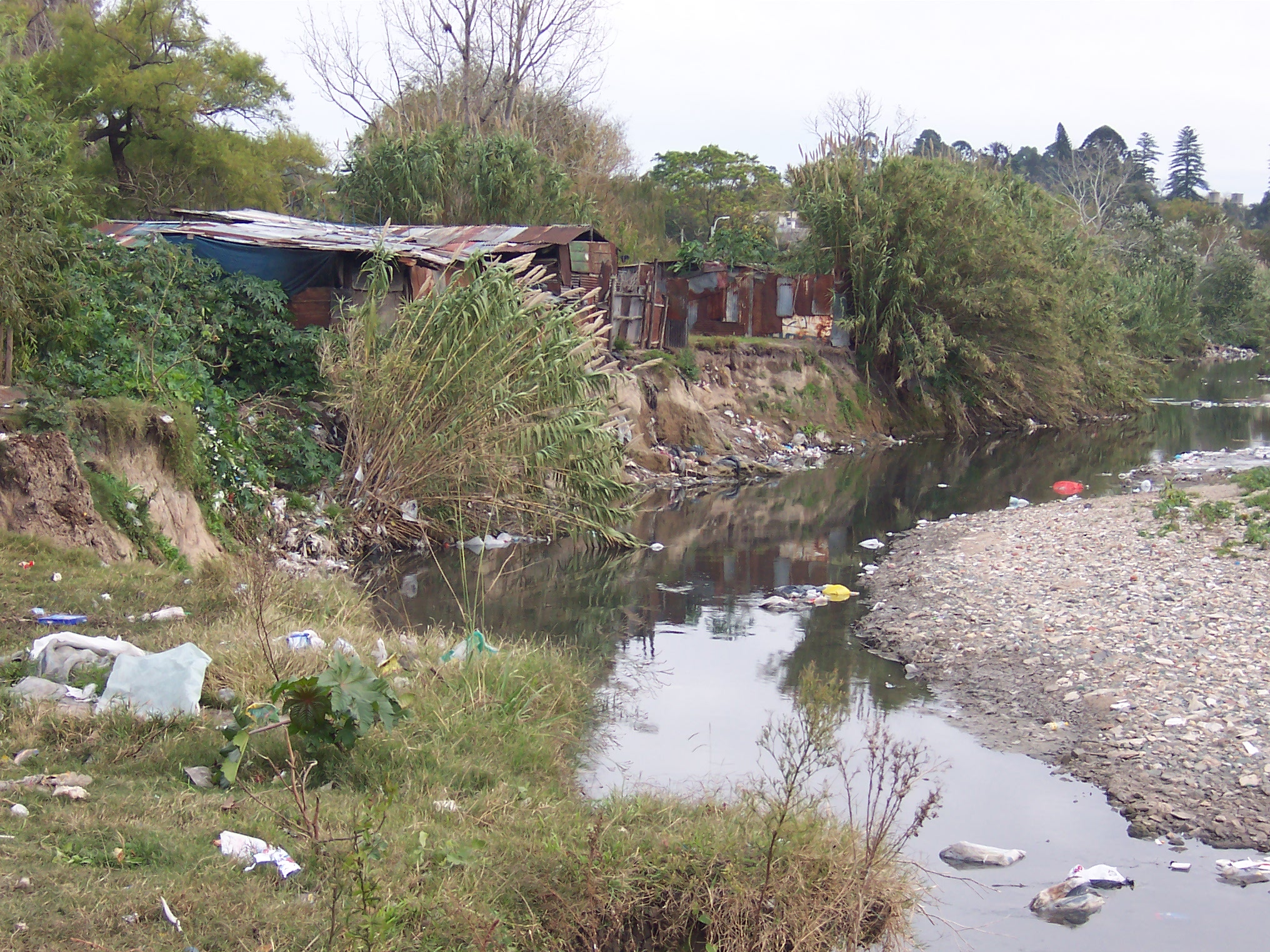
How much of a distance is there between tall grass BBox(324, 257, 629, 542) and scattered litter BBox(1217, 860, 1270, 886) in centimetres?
688

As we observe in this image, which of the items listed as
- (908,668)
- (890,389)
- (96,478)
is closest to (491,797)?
(908,668)

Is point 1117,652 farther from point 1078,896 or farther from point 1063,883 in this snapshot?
point 1078,896

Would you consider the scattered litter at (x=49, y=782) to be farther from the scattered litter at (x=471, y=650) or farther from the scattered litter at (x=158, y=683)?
the scattered litter at (x=471, y=650)

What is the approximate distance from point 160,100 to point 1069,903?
68.5 ft

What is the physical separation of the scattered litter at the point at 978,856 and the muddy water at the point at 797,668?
77 mm

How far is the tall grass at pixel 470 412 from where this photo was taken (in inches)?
412

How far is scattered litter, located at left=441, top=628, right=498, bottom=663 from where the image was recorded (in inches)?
240

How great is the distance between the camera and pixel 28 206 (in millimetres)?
8000

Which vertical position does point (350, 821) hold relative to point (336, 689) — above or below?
below

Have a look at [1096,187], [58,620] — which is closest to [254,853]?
[58,620]

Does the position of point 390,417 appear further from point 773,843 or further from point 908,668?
point 773,843

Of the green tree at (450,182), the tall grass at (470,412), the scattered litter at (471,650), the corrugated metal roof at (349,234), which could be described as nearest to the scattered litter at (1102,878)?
the scattered litter at (471,650)

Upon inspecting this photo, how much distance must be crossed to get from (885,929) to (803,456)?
14968 millimetres

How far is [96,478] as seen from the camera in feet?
26.5
